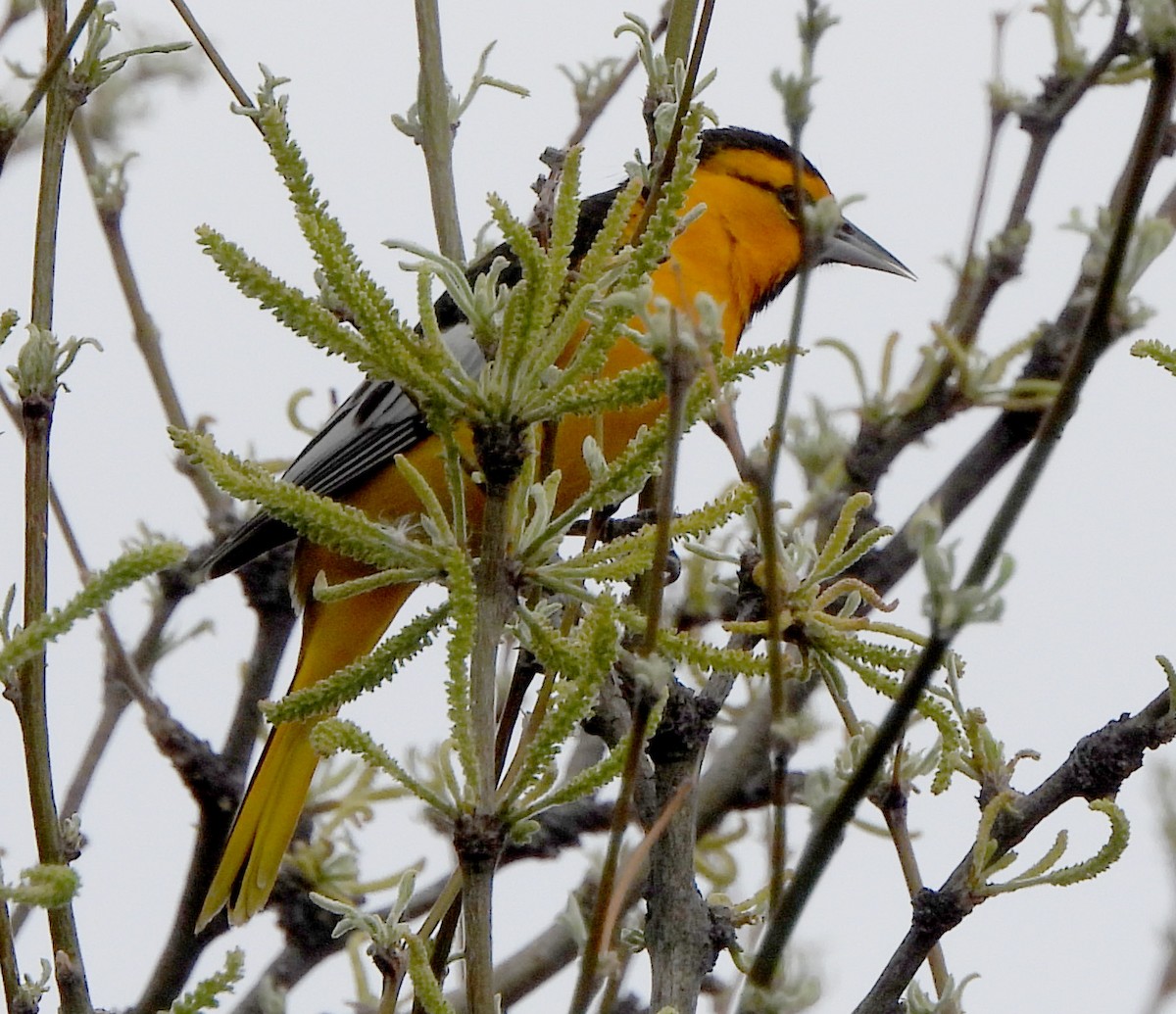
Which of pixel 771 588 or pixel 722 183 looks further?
Answer: pixel 722 183

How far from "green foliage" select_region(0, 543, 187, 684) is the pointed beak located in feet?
9.16

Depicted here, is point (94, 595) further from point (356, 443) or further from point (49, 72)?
point (356, 443)

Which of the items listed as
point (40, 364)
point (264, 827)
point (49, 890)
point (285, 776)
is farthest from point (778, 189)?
point (49, 890)

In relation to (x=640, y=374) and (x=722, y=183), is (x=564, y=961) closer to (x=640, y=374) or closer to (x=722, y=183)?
(x=640, y=374)

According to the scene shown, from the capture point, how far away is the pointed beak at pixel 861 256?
3695 mm

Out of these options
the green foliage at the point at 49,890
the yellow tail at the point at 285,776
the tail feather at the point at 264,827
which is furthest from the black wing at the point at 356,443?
the green foliage at the point at 49,890

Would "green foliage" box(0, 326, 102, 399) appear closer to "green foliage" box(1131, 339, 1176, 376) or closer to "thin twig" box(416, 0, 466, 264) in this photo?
"thin twig" box(416, 0, 466, 264)

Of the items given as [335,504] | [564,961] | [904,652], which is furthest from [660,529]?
[564,961]

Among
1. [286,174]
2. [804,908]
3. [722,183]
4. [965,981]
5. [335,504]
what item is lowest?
[804,908]

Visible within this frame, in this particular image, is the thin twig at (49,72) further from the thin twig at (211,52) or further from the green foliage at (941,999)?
the green foliage at (941,999)

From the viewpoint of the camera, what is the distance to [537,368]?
3.66 ft

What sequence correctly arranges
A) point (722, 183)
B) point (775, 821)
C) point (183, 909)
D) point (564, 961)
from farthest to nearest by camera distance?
1. point (722, 183)
2. point (183, 909)
3. point (564, 961)
4. point (775, 821)

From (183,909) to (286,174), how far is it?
6.35 feet

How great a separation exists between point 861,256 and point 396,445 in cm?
122
